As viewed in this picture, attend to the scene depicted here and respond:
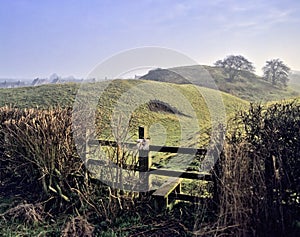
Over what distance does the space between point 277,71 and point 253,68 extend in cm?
215

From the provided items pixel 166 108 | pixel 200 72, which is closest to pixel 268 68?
pixel 200 72

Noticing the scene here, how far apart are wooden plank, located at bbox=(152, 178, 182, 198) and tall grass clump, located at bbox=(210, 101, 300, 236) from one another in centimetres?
77

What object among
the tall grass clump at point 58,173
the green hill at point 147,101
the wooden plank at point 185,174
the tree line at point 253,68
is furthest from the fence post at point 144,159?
the tree line at point 253,68

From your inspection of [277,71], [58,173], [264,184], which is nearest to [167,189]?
[264,184]

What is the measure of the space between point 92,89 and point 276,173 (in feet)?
37.0

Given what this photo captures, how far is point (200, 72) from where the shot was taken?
545 inches

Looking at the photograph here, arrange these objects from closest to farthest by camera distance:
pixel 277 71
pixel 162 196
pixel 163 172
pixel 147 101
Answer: pixel 162 196
pixel 163 172
pixel 147 101
pixel 277 71

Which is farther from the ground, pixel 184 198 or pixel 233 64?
pixel 233 64

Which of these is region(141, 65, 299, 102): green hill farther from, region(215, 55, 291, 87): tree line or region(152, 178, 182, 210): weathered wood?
region(152, 178, 182, 210): weathered wood

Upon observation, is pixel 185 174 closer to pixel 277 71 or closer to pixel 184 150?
pixel 184 150

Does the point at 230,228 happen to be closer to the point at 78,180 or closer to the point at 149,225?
the point at 149,225

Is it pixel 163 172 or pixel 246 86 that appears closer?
pixel 163 172

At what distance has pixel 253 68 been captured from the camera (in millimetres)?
22656

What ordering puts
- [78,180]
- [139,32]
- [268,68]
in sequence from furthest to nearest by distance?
[268,68] → [139,32] → [78,180]
